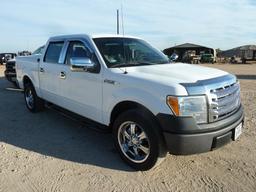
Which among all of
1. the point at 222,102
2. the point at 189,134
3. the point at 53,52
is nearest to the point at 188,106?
the point at 189,134

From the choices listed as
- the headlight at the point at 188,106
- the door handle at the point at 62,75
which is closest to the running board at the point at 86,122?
the door handle at the point at 62,75

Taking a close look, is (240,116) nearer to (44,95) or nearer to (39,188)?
(39,188)

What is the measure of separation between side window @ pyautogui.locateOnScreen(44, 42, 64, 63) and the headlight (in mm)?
3152

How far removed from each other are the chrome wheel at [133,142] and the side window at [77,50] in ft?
4.58

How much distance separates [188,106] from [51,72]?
3.42 meters

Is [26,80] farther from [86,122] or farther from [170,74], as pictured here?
[170,74]

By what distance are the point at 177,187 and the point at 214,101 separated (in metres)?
1.14

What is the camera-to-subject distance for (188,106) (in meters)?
3.72

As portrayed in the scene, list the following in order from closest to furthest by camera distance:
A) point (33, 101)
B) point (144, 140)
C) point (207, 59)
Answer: point (144, 140)
point (33, 101)
point (207, 59)

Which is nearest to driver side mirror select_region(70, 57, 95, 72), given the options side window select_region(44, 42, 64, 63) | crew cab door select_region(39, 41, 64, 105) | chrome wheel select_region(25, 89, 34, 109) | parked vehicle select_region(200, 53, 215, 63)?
crew cab door select_region(39, 41, 64, 105)

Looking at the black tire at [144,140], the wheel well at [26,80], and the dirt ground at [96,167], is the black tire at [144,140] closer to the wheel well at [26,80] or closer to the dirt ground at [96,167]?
the dirt ground at [96,167]

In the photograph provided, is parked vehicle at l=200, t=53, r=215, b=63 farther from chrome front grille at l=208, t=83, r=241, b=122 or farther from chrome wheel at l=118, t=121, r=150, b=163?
chrome wheel at l=118, t=121, r=150, b=163

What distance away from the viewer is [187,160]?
15.2 feet

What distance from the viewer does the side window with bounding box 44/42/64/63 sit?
6.17 m
